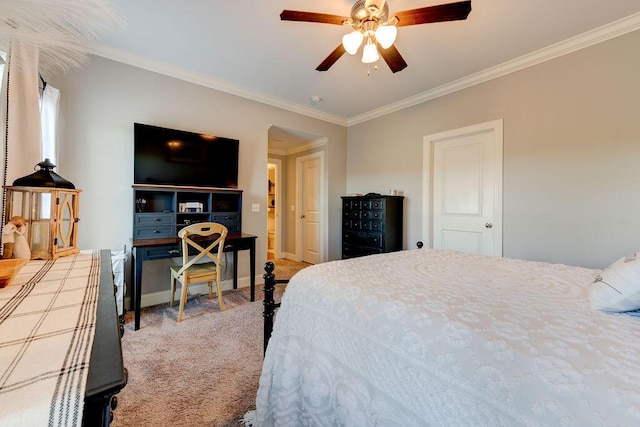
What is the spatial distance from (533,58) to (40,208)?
4.14m

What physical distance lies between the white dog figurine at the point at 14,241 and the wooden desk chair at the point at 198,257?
4.65 ft

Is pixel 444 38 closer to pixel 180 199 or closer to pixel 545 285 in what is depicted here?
pixel 545 285

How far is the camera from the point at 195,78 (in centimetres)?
320

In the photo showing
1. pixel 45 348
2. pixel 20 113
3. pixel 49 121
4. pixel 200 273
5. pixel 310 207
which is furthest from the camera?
pixel 310 207

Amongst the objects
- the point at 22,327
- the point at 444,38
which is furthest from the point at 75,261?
the point at 444,38

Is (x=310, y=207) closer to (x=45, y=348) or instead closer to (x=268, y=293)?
(x=268, y=293)

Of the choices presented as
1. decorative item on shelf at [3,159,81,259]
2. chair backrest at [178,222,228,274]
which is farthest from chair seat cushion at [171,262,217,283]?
decorative item on shelf at [3,159,81,259]

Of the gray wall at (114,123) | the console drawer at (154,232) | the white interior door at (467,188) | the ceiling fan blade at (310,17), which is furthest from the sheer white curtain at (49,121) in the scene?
the white interior door at (467,188)

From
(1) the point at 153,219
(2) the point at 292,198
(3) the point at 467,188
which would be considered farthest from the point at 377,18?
(2) the point at 292,198

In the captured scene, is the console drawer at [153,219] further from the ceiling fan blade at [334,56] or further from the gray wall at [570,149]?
the gray wall at [570,149]

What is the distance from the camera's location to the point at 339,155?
15.7 ft

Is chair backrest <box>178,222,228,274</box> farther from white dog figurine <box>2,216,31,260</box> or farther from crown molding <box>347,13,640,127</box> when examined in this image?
crown molding <box>347,13,640,127</box>

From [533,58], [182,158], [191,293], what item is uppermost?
[533,58]

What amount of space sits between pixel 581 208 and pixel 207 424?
3431mm
